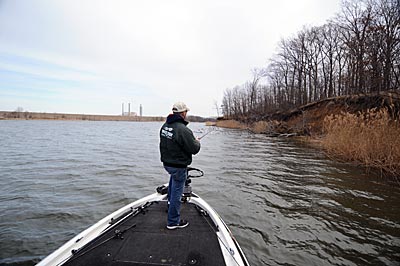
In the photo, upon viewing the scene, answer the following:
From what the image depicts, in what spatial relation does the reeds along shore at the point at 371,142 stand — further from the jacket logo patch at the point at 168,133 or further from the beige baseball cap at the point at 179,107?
the jacket logo patch at the point at 168,133

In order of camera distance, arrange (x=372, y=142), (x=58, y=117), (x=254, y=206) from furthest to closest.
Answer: (x=58, y=117), (x=372, y=142), (x=254, y=206)

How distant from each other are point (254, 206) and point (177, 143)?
3738 mm

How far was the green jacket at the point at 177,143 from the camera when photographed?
137 inches

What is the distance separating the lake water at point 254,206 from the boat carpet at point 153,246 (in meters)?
1.31

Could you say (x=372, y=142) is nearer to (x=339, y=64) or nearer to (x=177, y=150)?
(x=177, y=150)

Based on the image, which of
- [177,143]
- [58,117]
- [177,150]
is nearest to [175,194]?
[177,150]

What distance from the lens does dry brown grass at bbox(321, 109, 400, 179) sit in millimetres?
8109

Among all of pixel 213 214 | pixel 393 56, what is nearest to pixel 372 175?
pixel 213 214

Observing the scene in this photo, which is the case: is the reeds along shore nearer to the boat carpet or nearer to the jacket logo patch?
the boat carpet

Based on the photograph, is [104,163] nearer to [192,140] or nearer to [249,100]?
[192,140]

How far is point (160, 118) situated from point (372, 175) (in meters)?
120

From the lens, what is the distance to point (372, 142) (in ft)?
29.3

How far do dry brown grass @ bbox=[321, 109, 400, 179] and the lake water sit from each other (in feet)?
2.16

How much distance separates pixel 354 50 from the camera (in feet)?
72.1
